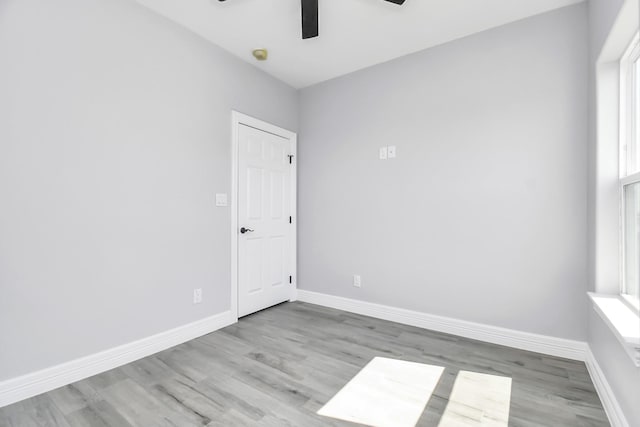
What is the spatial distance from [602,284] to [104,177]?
3.40 m

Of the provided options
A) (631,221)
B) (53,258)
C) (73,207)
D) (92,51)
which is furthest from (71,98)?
(631,221)

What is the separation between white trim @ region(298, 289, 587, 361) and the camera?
2.26 m

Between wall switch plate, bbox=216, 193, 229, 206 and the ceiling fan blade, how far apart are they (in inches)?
61.5

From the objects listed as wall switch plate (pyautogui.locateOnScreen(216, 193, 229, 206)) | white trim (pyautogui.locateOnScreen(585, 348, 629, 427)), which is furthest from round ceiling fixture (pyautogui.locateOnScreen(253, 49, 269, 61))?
white trim (pyautogui.locateOnScreen(585, 348, 629, 427))

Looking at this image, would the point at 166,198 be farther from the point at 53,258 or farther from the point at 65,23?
the point at 65,23

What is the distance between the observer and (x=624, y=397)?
56.3 inches

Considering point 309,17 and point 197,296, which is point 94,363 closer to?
point 197,296

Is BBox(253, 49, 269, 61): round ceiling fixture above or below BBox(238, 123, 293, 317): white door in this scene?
above

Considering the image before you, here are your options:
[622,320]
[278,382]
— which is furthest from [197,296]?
[622,320]

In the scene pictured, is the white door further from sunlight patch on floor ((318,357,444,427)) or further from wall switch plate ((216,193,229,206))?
sunlight patch on floor ((318,357,444,427))

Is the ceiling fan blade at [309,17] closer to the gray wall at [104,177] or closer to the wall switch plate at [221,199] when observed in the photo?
the gray wall at [104,177]

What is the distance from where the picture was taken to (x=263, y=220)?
10.9ft

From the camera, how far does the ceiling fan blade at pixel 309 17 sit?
2.00m

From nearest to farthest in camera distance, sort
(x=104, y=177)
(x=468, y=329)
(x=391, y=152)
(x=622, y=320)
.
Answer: (x=622, y=320) → (x=104, y=177) → (x=468, y=329) → (x=391, y=152)
